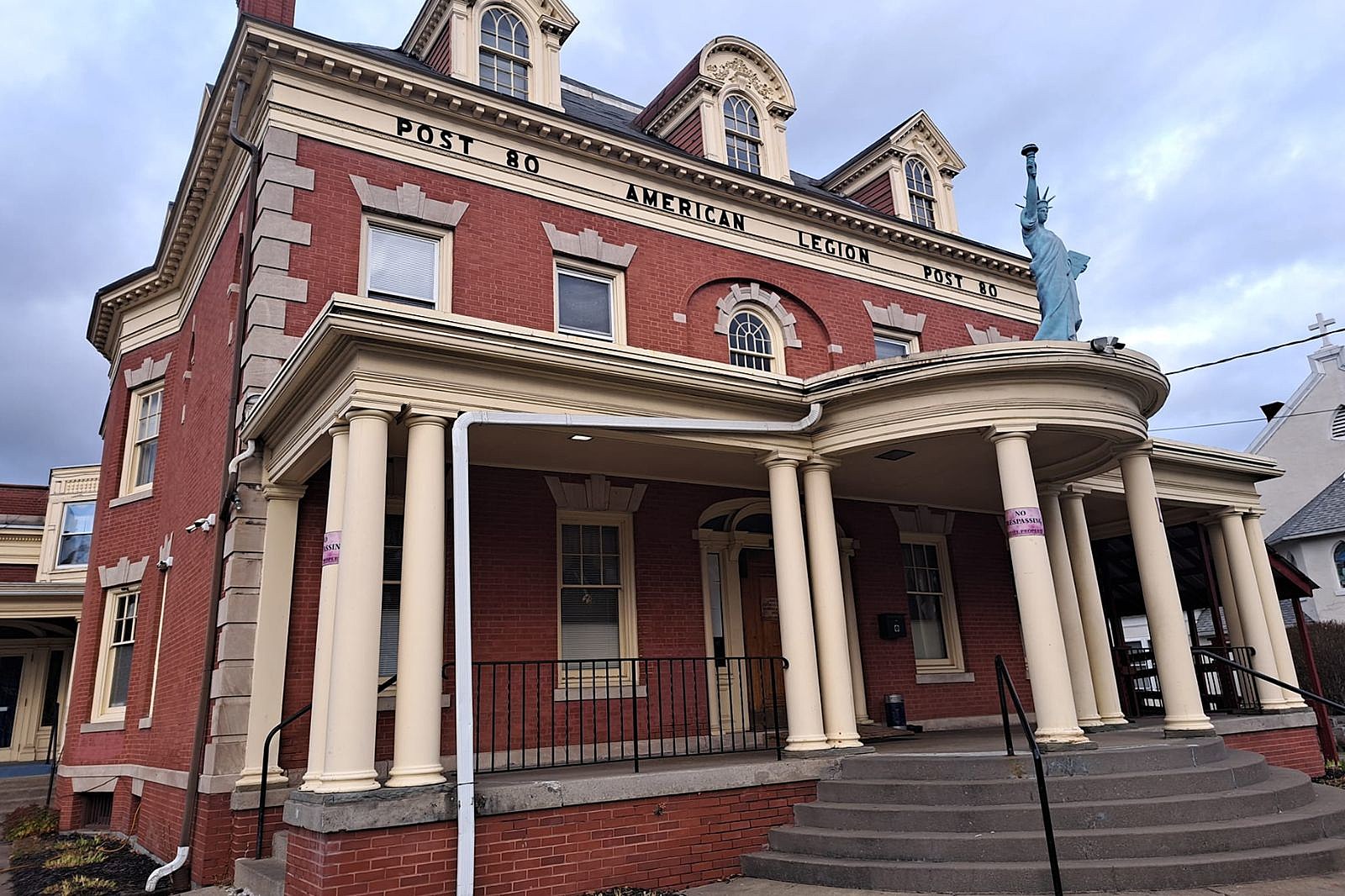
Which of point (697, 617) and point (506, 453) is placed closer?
point (506, 453)

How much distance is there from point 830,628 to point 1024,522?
211 cm

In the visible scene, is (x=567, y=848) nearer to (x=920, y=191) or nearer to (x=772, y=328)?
(x=772, y=328)

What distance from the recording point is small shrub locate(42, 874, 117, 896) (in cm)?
→ 887

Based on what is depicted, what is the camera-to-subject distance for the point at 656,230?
12.8m

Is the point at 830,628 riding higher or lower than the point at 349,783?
higher

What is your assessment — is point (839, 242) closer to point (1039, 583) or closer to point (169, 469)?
point (1039, 583)

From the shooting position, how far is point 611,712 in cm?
1031

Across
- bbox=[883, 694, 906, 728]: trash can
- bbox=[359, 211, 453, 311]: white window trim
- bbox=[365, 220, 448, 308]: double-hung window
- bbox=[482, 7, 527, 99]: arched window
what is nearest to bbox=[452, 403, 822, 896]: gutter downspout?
bbox=[359, 211, 453, 311]: white window trim

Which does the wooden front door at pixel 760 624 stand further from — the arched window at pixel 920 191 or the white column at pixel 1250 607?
the arched window at pixel 920 191

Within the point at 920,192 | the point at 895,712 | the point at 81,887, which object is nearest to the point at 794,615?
the point at 895,712

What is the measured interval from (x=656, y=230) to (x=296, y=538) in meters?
6.36

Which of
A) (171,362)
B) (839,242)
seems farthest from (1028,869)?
(171,362)

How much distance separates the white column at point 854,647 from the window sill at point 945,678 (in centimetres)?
114

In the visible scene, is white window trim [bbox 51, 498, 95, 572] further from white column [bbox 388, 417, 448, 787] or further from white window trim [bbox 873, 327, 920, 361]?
white column [bbox 388, 417, 448, 787]
